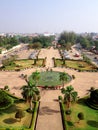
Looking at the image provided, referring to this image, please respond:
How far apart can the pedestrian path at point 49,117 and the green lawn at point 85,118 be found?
2.17m

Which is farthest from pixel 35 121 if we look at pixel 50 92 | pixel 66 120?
pixel 50 92

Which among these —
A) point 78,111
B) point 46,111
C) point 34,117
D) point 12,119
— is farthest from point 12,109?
point 78,111

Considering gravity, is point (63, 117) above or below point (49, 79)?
below

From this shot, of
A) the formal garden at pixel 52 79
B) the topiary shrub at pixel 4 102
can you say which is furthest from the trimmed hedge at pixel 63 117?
the formal garden at pixel 52 79

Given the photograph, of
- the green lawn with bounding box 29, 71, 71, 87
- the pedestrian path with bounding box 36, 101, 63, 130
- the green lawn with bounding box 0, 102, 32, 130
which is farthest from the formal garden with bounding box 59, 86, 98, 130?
the green lawn with bounding box 29, 71, 71, 87

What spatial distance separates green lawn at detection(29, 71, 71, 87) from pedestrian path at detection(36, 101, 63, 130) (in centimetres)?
1375

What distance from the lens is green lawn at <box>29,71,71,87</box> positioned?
173 ft

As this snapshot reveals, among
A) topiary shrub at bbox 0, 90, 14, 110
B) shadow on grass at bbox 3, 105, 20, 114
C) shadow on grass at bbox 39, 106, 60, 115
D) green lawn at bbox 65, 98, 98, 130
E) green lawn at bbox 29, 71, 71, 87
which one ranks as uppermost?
topiary shrub at bbox 0, 90, 14, 110

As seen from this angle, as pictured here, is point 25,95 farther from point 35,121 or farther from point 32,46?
point 32,46

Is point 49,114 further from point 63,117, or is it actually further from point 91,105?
point 91,105

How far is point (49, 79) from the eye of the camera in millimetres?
56656

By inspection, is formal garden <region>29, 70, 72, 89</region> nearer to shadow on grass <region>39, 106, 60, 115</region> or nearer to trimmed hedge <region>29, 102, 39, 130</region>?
trimmed hedge <region>29, 102, 39, 130</region>

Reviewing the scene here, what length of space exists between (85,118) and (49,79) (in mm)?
24754

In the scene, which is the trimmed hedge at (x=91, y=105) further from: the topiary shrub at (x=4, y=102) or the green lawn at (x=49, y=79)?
the topiary shrub at (x=4, y=102)
